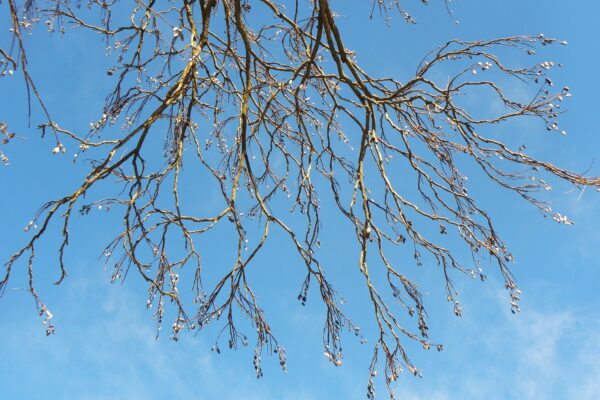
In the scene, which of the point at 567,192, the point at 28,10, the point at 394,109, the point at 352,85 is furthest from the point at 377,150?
the point at 28,10

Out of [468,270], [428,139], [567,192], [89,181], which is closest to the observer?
[89,181]

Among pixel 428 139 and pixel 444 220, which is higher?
pixel 428 139

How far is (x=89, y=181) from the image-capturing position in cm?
276

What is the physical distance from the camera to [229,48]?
134 inches

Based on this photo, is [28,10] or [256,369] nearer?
[28,10]

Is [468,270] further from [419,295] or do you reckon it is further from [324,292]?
[324,292]

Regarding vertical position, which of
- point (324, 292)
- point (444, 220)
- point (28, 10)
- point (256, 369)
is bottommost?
point (256, 369)

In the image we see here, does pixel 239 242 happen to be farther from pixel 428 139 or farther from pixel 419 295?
pixel 428 139

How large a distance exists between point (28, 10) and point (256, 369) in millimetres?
2050

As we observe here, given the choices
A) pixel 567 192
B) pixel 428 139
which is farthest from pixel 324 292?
pixel 567 192

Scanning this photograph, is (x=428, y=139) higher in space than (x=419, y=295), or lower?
higher

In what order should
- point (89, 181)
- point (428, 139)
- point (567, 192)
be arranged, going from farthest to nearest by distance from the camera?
point (428, 139) < point (567, 192) < point (89, 181)

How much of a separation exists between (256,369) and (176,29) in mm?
1719

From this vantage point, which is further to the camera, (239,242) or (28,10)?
(239,242)
